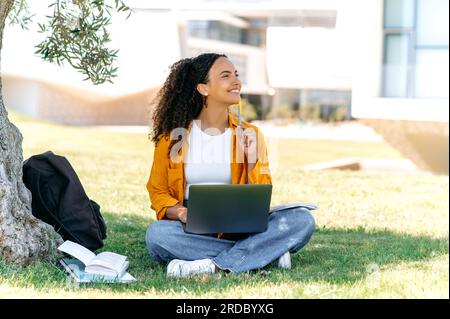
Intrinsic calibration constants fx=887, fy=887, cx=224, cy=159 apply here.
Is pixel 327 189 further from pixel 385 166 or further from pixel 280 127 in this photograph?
pixel 280 127

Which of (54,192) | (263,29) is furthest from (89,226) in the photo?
(263,29)

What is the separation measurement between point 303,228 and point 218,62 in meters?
1.00

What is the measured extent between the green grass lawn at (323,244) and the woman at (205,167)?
0.44ft

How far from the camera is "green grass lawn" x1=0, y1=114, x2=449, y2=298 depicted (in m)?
3.88

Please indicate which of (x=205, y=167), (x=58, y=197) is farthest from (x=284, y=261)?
(x=58, y=197)

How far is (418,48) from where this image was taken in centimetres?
1219

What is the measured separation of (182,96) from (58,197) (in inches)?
34.1

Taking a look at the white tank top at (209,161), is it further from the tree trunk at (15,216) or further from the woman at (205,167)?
the tree trunk at (15,216)

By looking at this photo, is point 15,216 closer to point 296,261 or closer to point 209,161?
point 209,161

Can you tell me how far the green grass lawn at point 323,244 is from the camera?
12.7ft

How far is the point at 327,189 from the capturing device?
398 inches

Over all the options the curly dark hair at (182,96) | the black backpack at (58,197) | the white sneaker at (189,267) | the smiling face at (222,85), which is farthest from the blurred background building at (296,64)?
the white sneaker at (189,267)

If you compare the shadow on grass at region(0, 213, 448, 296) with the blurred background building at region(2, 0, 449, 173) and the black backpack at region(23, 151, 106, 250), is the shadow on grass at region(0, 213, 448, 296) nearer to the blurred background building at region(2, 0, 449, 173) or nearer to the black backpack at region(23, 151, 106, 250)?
the black backpack at region(23, 151, 106, 250)

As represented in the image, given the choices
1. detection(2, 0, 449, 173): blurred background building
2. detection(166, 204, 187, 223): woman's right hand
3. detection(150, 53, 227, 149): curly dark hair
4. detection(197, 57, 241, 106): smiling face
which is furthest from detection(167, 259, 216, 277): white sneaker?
detection(2, 0, 449, 173): blurred background building
